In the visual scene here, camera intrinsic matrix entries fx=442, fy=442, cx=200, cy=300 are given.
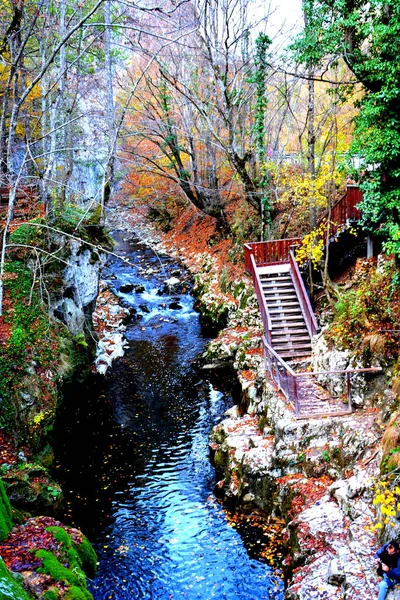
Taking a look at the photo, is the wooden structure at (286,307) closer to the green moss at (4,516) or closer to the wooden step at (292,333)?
the wooden step at (292,333)

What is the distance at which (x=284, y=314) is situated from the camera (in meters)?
16.5

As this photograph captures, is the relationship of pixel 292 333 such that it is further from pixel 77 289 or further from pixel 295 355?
pixel 77 289

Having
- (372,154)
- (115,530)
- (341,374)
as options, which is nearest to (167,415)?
(115,530)

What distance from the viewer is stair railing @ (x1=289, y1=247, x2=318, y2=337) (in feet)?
51.7

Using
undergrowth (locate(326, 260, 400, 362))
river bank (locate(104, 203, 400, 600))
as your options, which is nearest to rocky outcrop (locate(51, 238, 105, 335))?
river bank (locate(104, 203, 400, 600))

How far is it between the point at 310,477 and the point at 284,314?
6.85 m

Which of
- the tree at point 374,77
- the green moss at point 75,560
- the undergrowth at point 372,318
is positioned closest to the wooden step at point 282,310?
the undergrowth at point 372,318

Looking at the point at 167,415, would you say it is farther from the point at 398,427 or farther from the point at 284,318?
the point at 398,427

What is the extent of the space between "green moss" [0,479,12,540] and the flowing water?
7.52ft

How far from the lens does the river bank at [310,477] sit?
26.4 feet

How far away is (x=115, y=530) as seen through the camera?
11234 mm

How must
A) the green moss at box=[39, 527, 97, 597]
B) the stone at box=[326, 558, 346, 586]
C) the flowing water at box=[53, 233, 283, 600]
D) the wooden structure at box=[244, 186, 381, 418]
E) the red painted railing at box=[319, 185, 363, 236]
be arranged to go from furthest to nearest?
the red painted railing at box=[319, 185, 363, 236], the wooden structure at box=[244, 186, 381, 418], the flowing water at box=[53, 233, 283, 600], the green moss at box=[39, 527, 97, 597], the stone at box=[326, 558, 346, 586]

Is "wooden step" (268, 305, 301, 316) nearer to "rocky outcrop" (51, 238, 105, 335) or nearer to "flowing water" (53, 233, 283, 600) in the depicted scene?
"flowing water" (53, 233, 283, 600)

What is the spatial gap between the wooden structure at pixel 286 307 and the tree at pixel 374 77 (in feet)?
9.64
